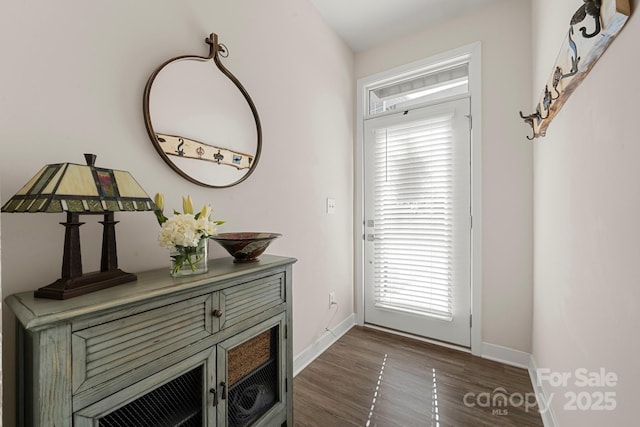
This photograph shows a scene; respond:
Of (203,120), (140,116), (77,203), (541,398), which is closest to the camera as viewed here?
(77,203)

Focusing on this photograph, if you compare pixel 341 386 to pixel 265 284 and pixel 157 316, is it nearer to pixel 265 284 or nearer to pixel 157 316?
pixel 265 284

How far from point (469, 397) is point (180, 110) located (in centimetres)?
238

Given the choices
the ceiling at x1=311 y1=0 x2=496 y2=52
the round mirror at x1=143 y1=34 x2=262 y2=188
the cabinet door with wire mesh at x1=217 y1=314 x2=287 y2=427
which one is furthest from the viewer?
the ceiling at x1=311 y1=0 x2=496 y2=52

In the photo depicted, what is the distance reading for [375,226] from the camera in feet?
8.88

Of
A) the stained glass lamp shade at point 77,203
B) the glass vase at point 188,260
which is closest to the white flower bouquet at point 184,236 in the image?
the glass vase at point 188,260

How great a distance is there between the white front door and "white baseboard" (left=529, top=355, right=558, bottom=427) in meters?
0.44

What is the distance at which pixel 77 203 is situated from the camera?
768mm

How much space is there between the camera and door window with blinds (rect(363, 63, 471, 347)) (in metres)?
2.29

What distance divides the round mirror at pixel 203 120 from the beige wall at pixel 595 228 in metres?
1.54

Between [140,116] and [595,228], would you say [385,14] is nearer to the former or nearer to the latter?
[140,116]

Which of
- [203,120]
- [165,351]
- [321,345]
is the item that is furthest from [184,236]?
[321,345]

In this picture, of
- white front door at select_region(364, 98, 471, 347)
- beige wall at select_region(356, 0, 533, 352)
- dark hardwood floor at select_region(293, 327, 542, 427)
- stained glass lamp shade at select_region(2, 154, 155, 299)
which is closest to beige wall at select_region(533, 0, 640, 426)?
dark hardwood floor at select_region(293, 327, 542, 427)

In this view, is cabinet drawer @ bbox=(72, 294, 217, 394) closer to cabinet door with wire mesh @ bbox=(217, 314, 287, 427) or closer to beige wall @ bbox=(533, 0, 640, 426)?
cabinet door with wire mesh @ bbox=(217, 314, 287, 427)

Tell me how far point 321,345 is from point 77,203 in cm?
203
